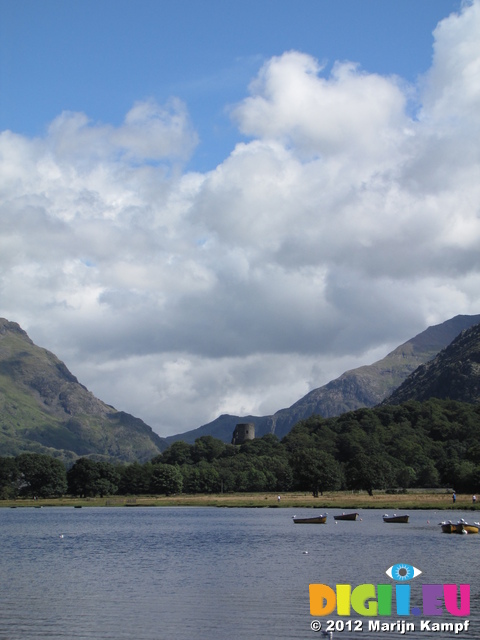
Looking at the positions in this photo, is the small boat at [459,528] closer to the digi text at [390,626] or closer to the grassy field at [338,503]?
the grassy field at [338,503]

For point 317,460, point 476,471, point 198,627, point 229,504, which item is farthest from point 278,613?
point 317,460

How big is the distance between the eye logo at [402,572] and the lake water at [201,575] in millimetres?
789

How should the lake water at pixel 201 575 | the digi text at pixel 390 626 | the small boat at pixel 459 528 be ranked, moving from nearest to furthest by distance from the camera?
the digi text at pixel 390 626, the lake water at pixel 201 575, the small boat at pixel 459 528

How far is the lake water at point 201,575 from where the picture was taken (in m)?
36.3

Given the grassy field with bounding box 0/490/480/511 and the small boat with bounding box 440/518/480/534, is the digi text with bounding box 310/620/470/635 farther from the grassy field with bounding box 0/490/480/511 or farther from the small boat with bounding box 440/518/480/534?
the grassy field with bounding box 0/490/480/511

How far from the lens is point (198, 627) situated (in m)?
36.3

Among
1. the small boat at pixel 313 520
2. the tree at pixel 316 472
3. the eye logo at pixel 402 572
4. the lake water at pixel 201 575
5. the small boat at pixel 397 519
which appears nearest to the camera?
the lake water at pixel 201 575

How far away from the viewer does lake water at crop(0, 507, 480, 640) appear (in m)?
36.3

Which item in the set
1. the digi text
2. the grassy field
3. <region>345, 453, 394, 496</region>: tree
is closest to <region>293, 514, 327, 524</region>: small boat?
the grassy field

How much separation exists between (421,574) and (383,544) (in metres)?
24.2

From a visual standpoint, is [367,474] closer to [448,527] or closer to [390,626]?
[448,527]

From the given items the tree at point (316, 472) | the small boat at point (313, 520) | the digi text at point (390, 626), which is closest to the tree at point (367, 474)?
the tree at point (316, 472)

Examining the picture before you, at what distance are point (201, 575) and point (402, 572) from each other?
47.9 feet

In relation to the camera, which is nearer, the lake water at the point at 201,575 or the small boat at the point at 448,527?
the lake water at the point at 201,575
